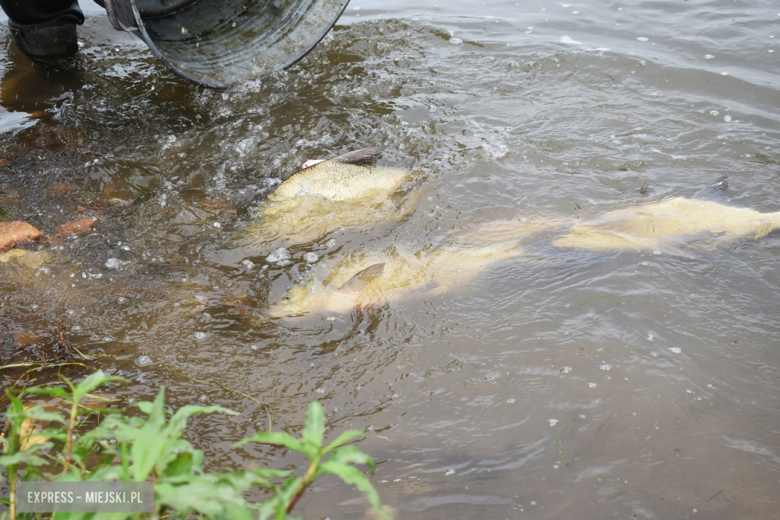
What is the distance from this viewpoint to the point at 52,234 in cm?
391

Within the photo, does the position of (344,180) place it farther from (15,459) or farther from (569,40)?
(569,40)

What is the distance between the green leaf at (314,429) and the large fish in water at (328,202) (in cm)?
274

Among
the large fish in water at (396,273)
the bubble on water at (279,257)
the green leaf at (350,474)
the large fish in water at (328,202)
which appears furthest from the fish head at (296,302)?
the green leaf at (350,474)

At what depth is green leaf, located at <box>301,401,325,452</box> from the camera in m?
1.26

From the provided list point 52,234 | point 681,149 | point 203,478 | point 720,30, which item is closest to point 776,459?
point 203,478

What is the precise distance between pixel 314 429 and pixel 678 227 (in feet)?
11.3

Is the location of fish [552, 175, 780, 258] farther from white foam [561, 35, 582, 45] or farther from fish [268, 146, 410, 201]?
white foam [561, 35, 582, 45]

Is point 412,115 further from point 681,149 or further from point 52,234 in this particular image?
point 52,234

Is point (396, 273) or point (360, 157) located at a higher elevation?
point (360, 157)

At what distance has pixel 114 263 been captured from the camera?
3676mm

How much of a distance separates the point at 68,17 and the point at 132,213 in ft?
9.92

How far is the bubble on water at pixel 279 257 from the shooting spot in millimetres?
→ 3816

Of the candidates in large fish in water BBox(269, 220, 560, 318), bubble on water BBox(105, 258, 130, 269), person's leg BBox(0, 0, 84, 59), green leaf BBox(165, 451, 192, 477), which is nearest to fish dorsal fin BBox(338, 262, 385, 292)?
large fish in water BBox(269, 220, 560, 318)

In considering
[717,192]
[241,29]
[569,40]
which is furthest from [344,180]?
[569,40]
